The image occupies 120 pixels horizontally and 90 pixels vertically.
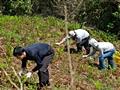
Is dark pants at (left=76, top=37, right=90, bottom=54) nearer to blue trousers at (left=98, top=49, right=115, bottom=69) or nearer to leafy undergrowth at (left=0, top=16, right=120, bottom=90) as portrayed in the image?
leafy undergrowth at (left=0, top=16, right=120, bottom=90)

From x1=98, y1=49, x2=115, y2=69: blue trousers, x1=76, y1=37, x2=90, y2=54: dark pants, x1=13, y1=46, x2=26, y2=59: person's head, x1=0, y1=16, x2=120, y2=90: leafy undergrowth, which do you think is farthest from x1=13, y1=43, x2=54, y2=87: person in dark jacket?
x1=76, y1=37, x2=90, y2=54: dark pants

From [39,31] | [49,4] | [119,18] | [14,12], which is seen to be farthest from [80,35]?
[49,4]

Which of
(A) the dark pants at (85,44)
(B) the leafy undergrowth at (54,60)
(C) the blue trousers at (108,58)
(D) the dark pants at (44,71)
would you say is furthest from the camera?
(A) the dark pants at (85,44)

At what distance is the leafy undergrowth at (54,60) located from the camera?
10370 mm

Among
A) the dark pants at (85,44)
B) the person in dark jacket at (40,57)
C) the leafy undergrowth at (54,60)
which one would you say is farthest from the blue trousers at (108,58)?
the person in dark jacket at (40,57)

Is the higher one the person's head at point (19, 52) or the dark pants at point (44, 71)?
the person's head at point (19, 52)

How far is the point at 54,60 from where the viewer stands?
12898 millimetres

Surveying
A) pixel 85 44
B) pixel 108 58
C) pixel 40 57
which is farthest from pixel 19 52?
pixel 85 44

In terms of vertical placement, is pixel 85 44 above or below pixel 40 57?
below

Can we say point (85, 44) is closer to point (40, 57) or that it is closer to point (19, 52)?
point (40, 57)

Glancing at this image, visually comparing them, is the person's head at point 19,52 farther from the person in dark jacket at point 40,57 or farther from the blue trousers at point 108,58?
the blue trousers at point 108,58

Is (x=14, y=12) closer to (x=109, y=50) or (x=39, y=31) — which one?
(x=39, y=31)

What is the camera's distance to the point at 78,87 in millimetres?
10336

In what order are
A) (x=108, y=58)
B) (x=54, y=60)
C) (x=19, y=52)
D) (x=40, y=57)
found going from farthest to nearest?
1. (x=54, y=60)
2. (x=108, y=58)
3. (x=40, y=57)
4. (x=19, y=52)
